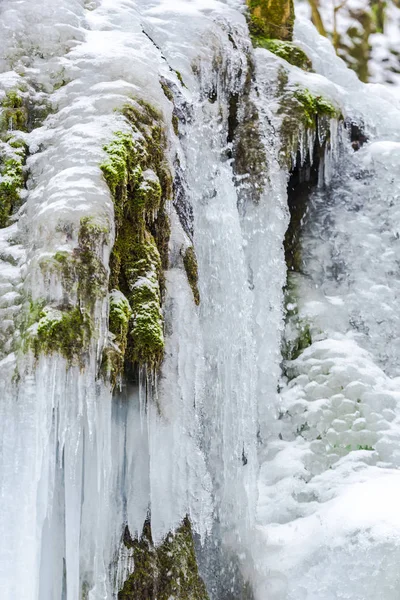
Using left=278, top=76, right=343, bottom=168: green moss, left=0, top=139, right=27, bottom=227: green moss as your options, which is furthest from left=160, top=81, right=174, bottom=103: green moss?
left=278, top=76, right=343, bottom=168: green moss

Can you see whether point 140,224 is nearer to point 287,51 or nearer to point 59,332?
point 59,332

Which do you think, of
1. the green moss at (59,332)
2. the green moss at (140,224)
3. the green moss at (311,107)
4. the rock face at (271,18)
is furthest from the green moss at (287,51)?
the green moss at (59,332)

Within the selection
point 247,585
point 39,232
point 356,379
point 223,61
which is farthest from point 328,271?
point 39,232

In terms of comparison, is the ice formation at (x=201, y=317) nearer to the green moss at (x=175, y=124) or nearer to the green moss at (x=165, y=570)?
the green moss at (x=165, y=570)

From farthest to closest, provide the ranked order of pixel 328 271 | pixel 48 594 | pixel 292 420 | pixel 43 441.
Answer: pixel 328 271, pixel 292 420, pixel 48 594, pixel 43 441

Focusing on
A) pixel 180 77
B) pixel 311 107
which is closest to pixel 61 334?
pixel 180 77

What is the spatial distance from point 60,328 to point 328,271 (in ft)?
12.0

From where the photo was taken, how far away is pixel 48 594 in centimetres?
349

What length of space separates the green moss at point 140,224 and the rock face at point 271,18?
9.91ft

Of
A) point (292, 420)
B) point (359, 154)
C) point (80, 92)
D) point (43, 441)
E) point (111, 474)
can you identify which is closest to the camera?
point (43, 441)

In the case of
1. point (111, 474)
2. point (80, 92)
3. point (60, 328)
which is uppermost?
point (80, 92)

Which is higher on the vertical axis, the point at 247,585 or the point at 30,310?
the point at 30,310

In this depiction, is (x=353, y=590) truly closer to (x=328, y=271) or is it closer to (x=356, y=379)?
(x=356, y=379)

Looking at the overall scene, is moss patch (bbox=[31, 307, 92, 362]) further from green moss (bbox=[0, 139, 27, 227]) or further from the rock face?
the rock face
